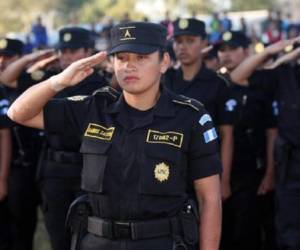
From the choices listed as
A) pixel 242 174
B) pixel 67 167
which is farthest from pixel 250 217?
pixel 67 167

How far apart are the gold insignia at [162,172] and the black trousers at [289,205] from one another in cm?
211

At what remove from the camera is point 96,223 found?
11.5 feet

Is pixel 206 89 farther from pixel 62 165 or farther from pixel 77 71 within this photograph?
pixel 77 71

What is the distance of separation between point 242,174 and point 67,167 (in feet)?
5.43

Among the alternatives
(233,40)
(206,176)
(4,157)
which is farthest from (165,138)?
(233,40)

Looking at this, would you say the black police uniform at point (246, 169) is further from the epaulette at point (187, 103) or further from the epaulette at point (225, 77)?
the epaulette at point (187, 103)

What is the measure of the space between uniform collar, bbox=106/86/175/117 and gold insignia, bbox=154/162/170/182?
254 mm

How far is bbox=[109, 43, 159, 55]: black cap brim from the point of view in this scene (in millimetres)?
3387

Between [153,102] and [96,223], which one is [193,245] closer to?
[96,223]

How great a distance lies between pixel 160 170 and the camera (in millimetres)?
3398

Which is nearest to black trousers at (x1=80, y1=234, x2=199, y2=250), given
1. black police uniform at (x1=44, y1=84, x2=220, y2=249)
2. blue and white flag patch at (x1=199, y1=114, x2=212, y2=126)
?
black police uniform at (x1=44, y1=84, x2=220, y2=249)

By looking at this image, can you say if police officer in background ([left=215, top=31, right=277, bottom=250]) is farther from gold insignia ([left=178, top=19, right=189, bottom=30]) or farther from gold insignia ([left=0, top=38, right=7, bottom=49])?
gold insignia ([left=0, top=38, right=7, bottom=49])

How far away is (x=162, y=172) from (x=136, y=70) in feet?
1.64

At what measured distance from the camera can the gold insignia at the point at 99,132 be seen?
3464 mm
